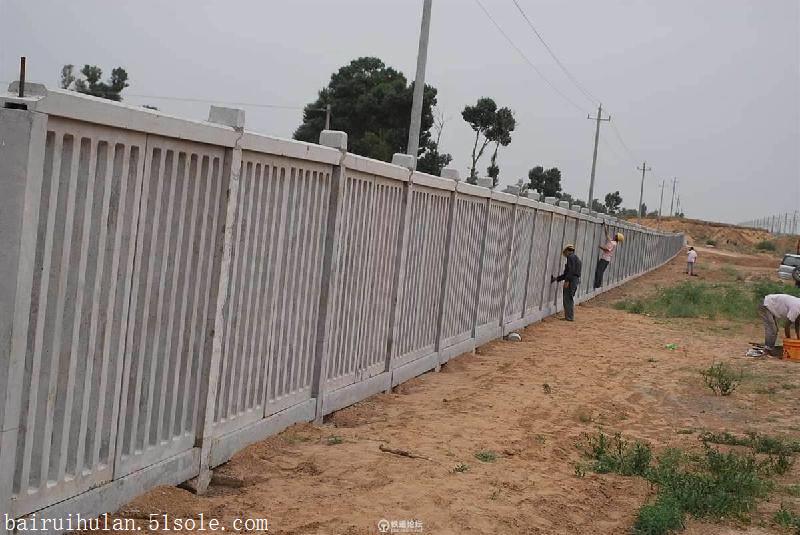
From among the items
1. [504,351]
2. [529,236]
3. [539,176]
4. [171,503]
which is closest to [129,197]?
[171,503]

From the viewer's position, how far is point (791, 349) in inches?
552

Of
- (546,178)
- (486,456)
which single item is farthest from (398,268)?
(546,178)

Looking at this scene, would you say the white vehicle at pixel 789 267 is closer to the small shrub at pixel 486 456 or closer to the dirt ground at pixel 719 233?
the small shrub at pixel 486 456

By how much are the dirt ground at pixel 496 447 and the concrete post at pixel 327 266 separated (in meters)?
0.42

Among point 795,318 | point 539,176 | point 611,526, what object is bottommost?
point 611,526

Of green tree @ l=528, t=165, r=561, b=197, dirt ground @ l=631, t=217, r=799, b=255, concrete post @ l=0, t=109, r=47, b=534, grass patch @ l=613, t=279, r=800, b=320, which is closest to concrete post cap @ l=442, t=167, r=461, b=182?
concrete post @ l=0, t=109, r=47, b=534

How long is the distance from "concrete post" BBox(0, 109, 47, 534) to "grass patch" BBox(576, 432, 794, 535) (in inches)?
141

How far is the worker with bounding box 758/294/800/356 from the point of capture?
13969 mm

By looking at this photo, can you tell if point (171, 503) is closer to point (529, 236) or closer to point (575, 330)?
point (529, 236)

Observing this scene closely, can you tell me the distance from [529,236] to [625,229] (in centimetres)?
1870

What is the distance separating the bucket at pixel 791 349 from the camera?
45.8 ft

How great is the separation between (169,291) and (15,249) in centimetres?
134

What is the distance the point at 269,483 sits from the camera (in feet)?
18.4

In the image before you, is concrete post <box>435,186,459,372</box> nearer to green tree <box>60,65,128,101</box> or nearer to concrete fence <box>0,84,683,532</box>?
concrete fence <box>0,84,683,532</box>
